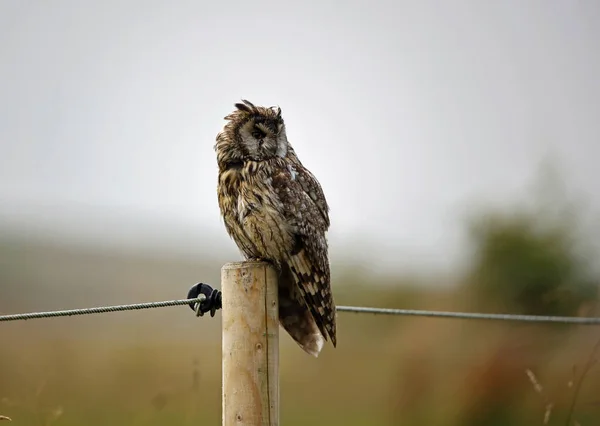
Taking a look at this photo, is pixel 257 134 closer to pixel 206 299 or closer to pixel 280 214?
pixel 280 214

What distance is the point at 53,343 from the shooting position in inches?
288

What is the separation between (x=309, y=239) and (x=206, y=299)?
69 cm

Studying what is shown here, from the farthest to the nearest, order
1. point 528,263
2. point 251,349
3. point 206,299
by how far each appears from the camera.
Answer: point 528,263 < point 206,299 < point 251,349

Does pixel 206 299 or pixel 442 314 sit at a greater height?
pixel 206 299

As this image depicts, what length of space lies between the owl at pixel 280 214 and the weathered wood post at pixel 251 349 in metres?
0.61

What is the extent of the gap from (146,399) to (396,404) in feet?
5.54

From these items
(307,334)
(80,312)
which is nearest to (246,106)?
(307,334)

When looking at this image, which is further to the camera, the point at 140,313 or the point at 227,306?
the point at 140,313

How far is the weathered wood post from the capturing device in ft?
8.15

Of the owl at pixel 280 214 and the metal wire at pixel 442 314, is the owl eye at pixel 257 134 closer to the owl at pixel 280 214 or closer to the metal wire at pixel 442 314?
the owl at pixel 280 214

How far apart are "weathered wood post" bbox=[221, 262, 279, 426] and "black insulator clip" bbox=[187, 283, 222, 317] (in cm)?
17

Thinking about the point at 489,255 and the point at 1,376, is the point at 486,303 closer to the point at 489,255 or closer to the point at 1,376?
the point at 489,255

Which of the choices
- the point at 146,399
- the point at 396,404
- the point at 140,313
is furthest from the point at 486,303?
the point at 140,313

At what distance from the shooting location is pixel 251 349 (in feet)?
8.20
